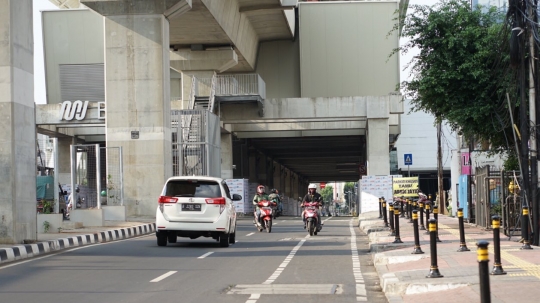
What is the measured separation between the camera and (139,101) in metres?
38.8

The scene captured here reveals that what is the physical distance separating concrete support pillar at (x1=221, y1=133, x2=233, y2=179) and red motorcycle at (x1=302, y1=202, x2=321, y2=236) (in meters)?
31.3

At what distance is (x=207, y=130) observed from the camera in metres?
44.4

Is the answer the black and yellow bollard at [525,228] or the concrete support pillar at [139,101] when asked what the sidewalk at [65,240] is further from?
the black and yellow bollard at [525,228]

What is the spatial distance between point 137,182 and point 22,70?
18119 mm

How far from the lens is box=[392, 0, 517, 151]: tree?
26469mm

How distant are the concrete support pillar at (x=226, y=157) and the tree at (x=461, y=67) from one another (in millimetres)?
31130

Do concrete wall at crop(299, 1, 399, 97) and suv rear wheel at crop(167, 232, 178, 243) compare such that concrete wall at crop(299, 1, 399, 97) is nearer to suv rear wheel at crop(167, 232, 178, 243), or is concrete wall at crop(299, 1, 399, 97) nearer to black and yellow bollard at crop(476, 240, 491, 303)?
suv rear wheel at crop(167, 232, 178, 243)

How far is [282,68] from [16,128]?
40.6 meters

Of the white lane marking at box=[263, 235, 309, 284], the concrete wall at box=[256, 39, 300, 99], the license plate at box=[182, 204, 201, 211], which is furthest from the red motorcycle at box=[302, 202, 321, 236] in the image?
the concrete wall at box=[256, 39, 300, 99]

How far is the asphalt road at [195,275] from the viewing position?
11.8 meters

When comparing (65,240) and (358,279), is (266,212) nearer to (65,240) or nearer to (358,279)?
(65,240)

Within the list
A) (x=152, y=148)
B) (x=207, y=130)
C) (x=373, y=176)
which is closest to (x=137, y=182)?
(x=152, y=148)

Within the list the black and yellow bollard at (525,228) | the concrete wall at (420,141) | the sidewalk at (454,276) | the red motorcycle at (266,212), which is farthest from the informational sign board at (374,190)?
the concrete wall at (420,141)

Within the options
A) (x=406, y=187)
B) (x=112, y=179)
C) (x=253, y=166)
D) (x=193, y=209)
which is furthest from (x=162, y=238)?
(x=253, y=166)
